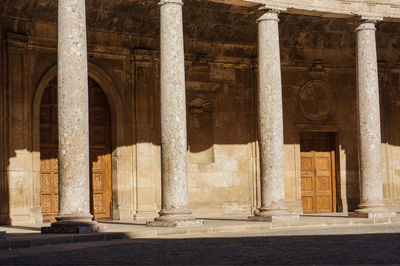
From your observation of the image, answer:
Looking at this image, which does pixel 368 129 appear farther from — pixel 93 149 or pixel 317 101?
pixel 93 149

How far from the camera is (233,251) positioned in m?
13.5

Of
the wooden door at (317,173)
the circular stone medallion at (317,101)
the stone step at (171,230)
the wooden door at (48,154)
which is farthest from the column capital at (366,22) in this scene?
the wooden door at (48,154)

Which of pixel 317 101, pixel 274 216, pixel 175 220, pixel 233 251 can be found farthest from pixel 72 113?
pixel 317 101

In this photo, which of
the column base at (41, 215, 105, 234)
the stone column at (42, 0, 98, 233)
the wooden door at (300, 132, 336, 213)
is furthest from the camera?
the wooden door at (300, 132, 336, 213)

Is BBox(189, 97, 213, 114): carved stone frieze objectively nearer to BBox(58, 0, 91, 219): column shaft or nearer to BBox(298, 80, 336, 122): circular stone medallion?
BBox(298, 80, 336, 122): circular stone medallion

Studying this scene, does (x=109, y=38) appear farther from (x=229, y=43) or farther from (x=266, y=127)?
(x=266, y=127)

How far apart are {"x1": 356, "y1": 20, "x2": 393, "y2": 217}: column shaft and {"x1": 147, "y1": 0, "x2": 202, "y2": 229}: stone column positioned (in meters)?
6.84

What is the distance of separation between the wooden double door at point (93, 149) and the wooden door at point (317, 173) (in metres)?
8.32

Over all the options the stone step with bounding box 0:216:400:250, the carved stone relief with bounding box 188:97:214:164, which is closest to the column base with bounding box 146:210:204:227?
the stone step with bounding box 0:216:400:250

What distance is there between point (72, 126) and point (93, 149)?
8741 millimetres

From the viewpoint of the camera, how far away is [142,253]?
13531mm

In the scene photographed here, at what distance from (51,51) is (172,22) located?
6.36 m

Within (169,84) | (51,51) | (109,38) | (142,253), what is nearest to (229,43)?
(109,38)

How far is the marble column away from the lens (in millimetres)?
23359
